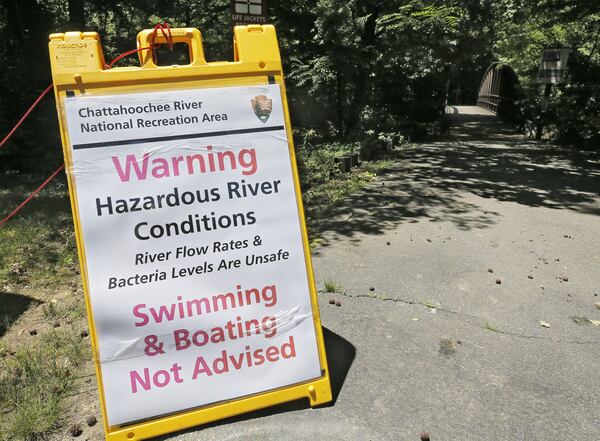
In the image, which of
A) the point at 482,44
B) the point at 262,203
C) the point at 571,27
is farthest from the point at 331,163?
the point at 571,27

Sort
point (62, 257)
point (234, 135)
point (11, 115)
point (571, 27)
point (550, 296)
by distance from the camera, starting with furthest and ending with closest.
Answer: point (571, 27)
point (11, 115)
point (62, 257)
point (550, 296)
point (234, 135)

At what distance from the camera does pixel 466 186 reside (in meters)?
8.55

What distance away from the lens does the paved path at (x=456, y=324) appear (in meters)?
2.54

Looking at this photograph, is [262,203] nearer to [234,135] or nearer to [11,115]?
[234,135]

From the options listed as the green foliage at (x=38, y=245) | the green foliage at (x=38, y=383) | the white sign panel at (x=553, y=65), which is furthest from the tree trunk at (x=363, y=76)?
the green foliage at (x=38, y=383)

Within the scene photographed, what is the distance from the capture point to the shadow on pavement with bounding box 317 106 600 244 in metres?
6.40

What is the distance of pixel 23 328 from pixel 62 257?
1469mm

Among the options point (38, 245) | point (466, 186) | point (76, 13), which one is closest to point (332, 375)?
point (38, 245)

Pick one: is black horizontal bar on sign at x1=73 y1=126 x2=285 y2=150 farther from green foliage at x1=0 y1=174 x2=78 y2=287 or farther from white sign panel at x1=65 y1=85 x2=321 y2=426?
green foliage at x1=0 y1=174 x2=78 y2=287

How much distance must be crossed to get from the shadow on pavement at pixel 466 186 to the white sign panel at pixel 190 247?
305cm

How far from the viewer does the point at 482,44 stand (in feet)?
51.2

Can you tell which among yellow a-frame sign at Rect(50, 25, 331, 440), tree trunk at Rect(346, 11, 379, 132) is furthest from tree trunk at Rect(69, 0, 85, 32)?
yellow a-frame sign at Rect(50, 25, 331, 440)

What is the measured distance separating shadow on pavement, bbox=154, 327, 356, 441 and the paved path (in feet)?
0.03

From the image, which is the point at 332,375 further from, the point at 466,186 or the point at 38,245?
the point at 466,186
